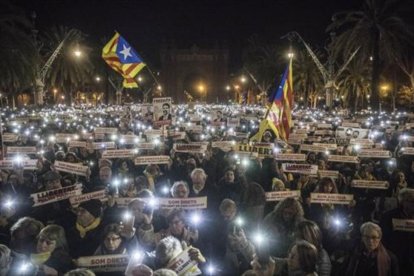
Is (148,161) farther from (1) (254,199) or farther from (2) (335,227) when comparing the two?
(2) (335,227)

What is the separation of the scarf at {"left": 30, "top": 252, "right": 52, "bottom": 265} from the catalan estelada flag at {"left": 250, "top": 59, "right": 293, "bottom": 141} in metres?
7.47

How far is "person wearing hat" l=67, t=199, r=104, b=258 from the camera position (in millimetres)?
6305

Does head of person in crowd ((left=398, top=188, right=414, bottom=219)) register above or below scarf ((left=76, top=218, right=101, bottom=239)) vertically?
above

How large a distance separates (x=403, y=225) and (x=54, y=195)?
16.7ft

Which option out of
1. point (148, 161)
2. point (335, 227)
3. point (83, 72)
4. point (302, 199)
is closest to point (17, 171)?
point (148, 161)

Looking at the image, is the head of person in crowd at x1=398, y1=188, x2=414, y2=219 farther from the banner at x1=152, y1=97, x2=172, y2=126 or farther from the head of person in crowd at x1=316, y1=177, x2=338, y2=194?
the banner at x1=152, y1=97, x2=172, y2=126

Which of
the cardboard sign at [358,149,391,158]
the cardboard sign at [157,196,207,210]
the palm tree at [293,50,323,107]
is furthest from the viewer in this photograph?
the palm tree at [293,50,323,107]

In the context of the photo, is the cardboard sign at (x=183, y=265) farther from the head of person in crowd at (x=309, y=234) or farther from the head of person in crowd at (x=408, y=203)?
the head of person in crowd at (x=408, y=203)

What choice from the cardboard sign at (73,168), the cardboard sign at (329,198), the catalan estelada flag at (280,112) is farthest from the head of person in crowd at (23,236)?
the catalan estelada flag at (280,112)

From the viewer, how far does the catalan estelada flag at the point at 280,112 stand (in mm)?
12039

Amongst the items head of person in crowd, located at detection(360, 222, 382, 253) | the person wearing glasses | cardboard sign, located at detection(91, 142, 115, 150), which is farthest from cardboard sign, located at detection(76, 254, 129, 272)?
cardboard sign, located at detection(91, 142, 115, 150)

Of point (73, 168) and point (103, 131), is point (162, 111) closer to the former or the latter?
point (103, 131)

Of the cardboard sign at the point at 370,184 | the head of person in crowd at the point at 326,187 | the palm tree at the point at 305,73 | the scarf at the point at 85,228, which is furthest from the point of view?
the palm tree at the point at 305,73

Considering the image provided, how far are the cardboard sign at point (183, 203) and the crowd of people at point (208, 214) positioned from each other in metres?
0.02
